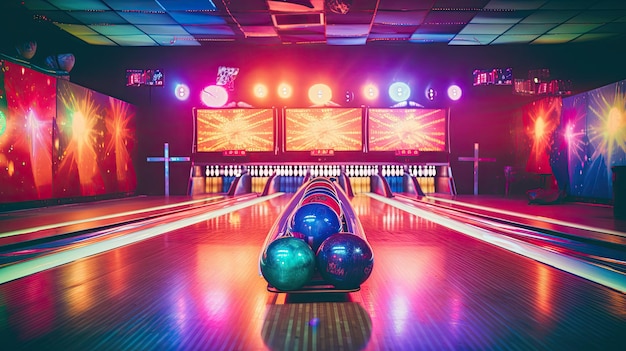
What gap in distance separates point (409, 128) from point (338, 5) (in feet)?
11.7

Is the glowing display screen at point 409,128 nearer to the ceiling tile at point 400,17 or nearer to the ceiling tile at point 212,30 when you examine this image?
the ceiling tile at point 400,17

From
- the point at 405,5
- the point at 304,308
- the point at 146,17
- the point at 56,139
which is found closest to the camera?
the point at 304,308

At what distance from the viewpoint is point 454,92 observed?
8680 mm

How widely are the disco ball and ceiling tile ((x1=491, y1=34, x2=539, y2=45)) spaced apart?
3.81 meters

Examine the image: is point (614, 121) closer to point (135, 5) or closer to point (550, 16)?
point (550, 16)

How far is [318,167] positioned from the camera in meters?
9.06

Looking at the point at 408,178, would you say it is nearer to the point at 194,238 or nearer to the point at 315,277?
the point at 194,238

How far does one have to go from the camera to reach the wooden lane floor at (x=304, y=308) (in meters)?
1.22

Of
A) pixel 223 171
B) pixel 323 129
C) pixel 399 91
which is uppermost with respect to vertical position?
pixel 399 91

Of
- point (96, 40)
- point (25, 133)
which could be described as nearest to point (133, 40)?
point (96, 40)

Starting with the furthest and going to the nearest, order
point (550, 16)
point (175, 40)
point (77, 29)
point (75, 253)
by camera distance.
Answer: point (175, 40) → point (77, 29) → point (550, 16) → point (75, 253)

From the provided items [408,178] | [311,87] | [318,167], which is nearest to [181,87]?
[311,87]

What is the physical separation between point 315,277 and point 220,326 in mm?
553

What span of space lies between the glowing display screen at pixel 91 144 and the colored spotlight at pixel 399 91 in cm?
615
